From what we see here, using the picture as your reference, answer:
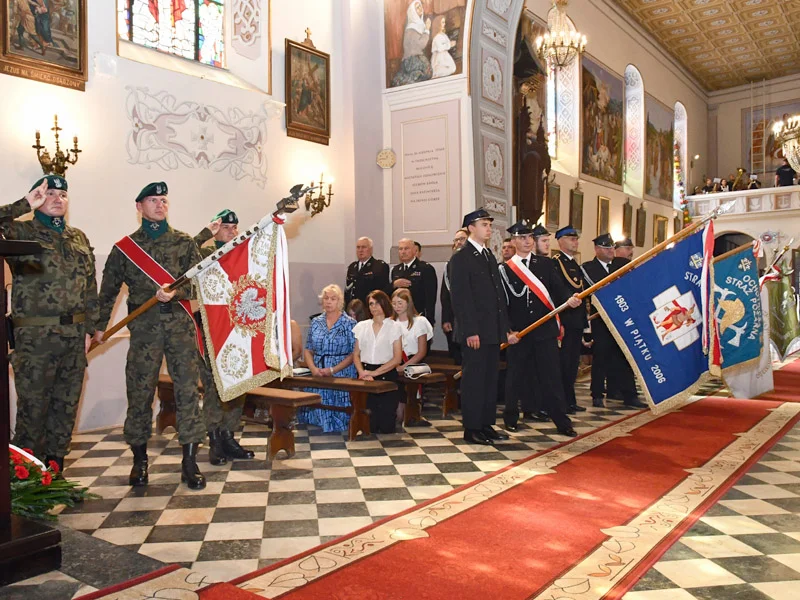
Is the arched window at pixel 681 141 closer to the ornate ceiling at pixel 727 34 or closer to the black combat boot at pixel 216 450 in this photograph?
the ornate ceiling at pixel 727 34

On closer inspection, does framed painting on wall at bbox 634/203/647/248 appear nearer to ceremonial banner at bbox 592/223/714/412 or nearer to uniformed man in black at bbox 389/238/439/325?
uniformed man in black at bbox 389/238/439/325

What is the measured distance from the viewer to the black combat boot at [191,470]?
13.3ft

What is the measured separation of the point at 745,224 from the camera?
20.0 meters

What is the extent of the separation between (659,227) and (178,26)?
46.0 ft

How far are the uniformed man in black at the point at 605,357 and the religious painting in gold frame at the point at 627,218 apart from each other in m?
9.18

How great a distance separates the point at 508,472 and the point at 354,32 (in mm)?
6397

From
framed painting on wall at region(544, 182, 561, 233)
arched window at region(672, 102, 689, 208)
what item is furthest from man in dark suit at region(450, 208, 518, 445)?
arched window at region(672, 102, 689, 208)

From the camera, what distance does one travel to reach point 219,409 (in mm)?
4703

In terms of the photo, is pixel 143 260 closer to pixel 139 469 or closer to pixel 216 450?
pixel 139 469

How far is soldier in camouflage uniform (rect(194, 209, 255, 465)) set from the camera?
15.2ft

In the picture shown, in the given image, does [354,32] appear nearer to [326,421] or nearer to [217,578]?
[326,421]

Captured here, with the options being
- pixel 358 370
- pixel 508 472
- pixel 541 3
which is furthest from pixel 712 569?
pixel 541 3

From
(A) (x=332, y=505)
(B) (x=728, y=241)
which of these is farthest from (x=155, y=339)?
(B) (x=728, y=241)

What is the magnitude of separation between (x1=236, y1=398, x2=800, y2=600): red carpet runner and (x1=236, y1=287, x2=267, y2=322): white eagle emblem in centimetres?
137
